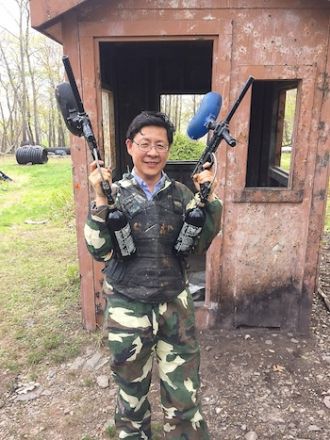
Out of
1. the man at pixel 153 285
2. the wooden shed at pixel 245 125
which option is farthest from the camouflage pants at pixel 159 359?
the wooden shed at pixel 245 125

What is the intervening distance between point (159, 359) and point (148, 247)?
0.68 m

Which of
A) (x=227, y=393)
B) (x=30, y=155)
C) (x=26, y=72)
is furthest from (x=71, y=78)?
(x=26, y=72)

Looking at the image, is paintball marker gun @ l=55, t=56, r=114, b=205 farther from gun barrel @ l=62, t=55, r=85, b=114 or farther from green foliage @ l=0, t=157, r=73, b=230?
green foliage @ l=0, t=157, r=73, b=230

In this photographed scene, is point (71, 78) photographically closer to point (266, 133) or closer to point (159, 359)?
point (159, 359)

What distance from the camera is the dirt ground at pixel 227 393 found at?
2.92m

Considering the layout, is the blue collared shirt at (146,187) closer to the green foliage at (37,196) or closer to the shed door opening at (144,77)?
the shed door opening at (144,77)

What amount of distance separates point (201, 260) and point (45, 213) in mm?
4547

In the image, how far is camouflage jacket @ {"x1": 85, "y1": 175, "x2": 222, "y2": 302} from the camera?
2250 mm

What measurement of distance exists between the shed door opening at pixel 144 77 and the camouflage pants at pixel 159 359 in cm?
317

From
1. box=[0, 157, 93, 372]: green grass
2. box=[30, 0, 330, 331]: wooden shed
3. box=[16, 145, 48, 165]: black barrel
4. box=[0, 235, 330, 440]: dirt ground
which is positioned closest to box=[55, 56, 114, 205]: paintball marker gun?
box=[30, 0, 330, 331]: wooden shed

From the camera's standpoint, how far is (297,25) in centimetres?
345

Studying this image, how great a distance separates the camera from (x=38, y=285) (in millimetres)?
5270

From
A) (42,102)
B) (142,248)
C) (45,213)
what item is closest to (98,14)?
(142,248)

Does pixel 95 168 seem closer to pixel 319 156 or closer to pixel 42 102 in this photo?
pixel 319 156
